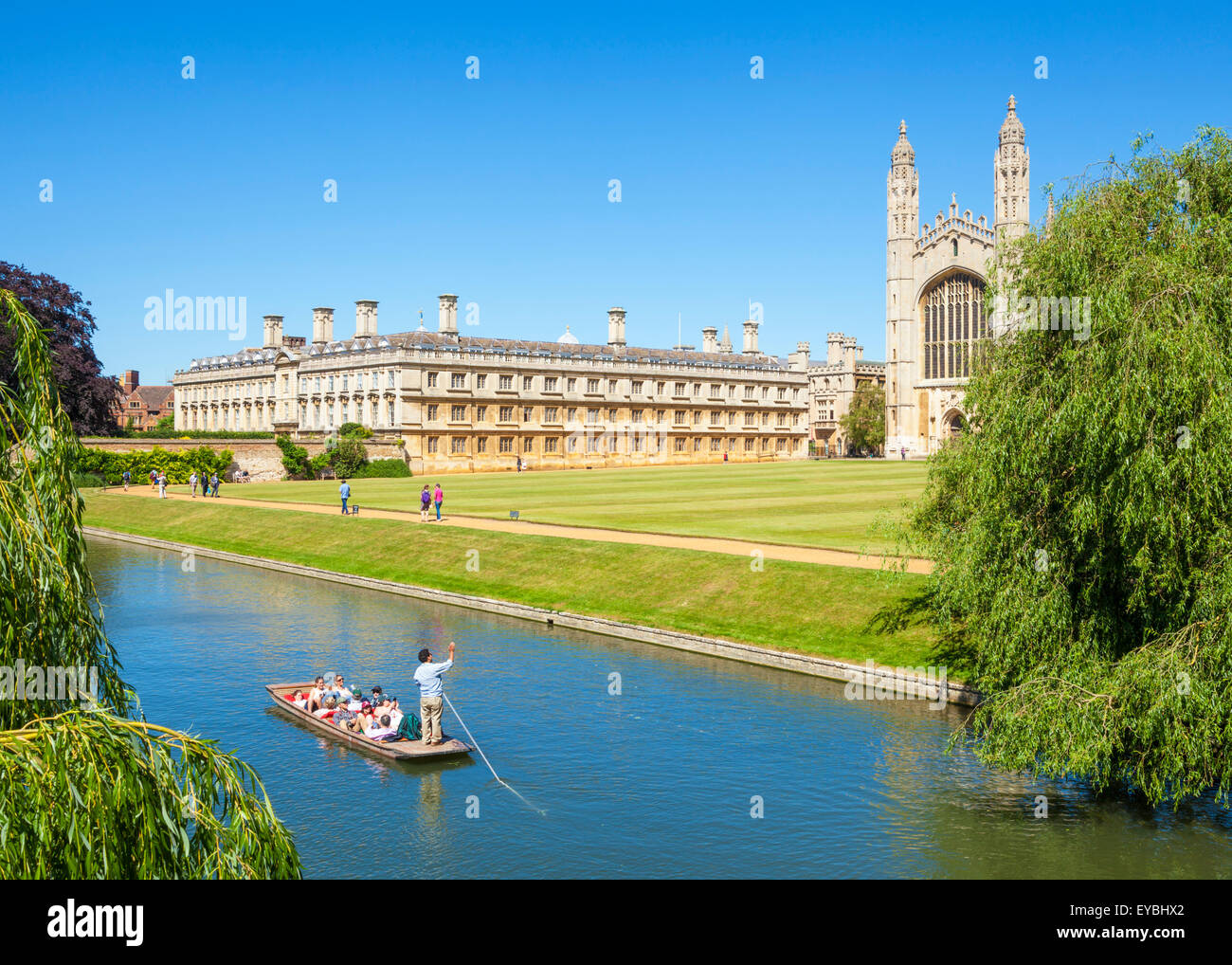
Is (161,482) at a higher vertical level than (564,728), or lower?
higher

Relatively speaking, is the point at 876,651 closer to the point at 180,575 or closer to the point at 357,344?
the point at 180,575

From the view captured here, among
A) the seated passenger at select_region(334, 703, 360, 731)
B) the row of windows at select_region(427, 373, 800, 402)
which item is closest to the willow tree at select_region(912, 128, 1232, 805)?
the seated passenger at select_region(334, 703, 360, 731)

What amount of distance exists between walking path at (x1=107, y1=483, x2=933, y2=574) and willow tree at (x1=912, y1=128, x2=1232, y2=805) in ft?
34.3

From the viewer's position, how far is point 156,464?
67.0 metres

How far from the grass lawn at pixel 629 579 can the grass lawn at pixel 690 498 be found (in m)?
3.53

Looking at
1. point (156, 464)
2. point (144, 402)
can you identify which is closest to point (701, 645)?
point (156, 464)

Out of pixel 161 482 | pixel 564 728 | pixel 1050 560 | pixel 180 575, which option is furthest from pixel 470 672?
pixel 161 482

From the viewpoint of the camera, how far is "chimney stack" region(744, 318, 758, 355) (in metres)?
119

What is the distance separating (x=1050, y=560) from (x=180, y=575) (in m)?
29.2

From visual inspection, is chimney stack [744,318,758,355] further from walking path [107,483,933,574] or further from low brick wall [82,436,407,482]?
walking path [107,483,933,574]

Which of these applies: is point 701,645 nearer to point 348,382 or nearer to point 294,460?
point 294,460

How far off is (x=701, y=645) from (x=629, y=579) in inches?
206

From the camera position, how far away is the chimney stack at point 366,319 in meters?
91.9
